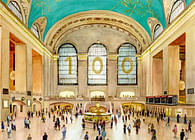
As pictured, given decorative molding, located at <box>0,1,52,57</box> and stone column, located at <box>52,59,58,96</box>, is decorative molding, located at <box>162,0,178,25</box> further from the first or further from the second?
stone column, located at <box>52,59,58,96</box>

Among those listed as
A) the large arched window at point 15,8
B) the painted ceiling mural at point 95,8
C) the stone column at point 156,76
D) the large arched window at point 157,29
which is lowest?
the stone column at point 156,76

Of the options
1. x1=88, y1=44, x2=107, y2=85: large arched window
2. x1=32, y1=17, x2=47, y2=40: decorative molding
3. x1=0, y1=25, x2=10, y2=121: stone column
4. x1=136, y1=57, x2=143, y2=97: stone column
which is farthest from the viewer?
x1=88, y1=44, x2=107, y2=85: large arched window

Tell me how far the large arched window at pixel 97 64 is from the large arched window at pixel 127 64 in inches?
102

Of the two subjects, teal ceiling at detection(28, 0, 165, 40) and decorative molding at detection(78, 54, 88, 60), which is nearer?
teal ceiling at detection(28, 0, 165, 40)

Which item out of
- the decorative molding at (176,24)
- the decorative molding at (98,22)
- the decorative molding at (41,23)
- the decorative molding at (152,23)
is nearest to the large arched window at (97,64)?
the decorative molding at (98,22)

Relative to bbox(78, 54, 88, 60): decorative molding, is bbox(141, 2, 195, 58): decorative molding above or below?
above

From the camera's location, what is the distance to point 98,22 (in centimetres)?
3516

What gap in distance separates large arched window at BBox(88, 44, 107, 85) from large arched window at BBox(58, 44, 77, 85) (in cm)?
244

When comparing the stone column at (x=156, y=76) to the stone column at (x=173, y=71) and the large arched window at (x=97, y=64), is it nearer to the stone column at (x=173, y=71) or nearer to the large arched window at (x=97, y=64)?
the stone column at (x=173, y=71)

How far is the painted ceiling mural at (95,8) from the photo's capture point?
25156mm

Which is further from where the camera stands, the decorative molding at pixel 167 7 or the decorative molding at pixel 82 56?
the decorative molding at pixel 82 56

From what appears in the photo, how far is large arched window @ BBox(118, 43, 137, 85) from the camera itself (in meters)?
37.9

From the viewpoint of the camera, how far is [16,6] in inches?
869

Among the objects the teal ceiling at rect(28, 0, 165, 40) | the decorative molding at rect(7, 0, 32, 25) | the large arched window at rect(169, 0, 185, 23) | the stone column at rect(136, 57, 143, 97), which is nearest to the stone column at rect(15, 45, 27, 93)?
the decorative molding at rect(7, 0, 32, 25)
